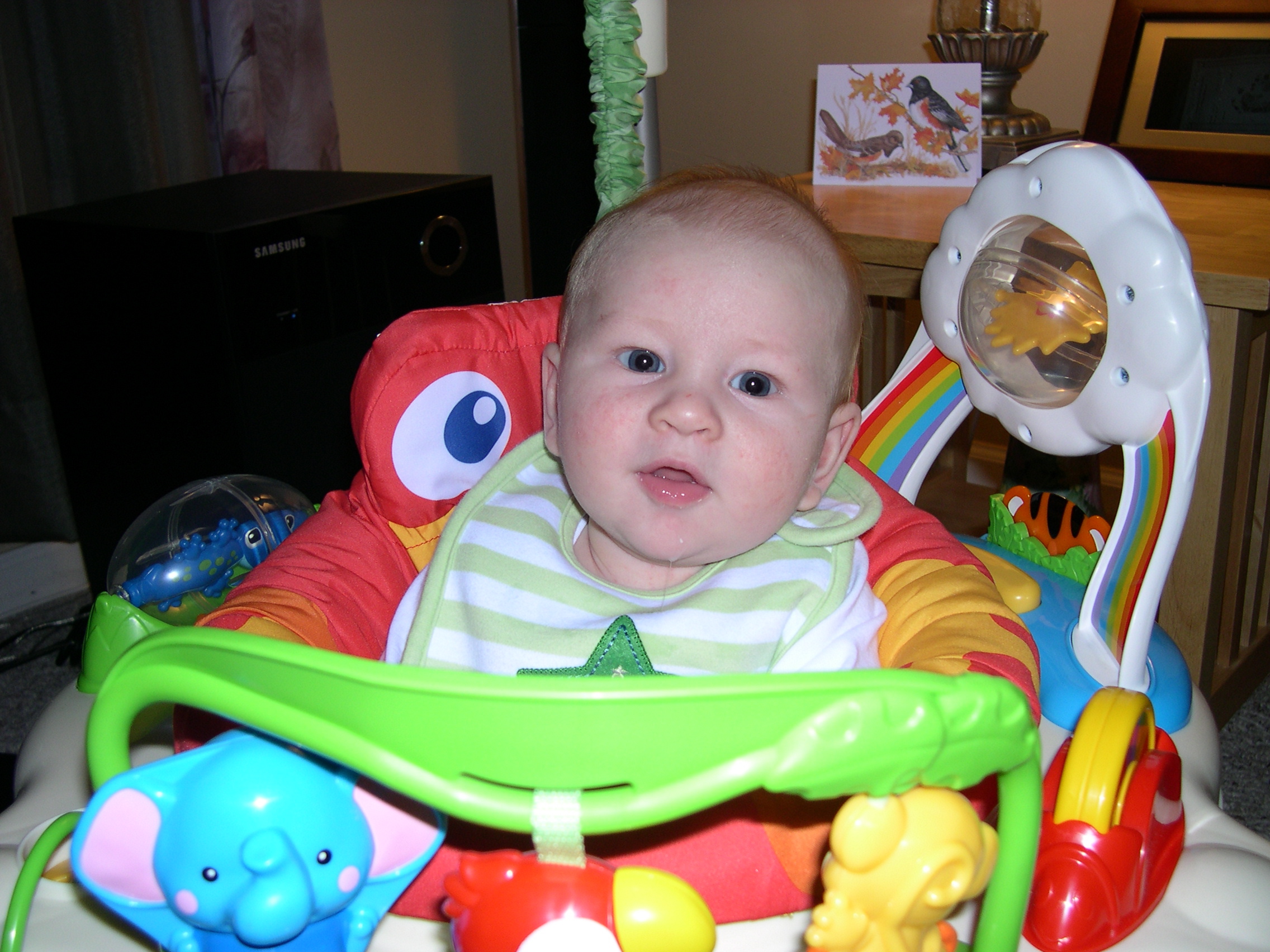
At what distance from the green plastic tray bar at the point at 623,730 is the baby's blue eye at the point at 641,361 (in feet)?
1.10

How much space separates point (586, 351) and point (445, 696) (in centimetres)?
37

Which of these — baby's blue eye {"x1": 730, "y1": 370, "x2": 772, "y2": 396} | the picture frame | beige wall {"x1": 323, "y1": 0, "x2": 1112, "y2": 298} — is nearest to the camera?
baby's blue eye {"x1": 730, "y1": 370, "x2": 772, "y2": 396}

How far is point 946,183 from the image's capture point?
142 cm

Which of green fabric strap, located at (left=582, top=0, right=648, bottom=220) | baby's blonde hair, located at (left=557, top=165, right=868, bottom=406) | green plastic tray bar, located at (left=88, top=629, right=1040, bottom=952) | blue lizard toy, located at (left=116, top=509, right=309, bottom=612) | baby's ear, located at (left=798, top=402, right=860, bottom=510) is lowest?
blue lizard toy, located at (left=116, top=509, right=309, bottom=612)

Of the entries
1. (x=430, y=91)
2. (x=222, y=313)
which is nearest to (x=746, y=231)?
(x=222, y=313)


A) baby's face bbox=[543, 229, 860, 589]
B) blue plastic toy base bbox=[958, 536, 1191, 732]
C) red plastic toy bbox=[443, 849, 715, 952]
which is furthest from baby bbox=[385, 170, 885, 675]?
red plastic toy bbox=[443, 849, 715, 952]

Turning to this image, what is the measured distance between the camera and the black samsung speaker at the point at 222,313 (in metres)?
1.22

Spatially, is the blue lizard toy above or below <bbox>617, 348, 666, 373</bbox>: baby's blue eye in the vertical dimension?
below

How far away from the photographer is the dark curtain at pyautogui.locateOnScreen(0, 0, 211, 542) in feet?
4.82

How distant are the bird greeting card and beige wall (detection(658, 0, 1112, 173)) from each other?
0.39m

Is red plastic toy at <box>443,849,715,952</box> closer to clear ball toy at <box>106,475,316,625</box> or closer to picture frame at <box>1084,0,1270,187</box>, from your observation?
clear ball toy at <box>106,475,316,625</box>

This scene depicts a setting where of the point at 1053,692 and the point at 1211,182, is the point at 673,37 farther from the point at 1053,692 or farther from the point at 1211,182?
the point at 1053,692

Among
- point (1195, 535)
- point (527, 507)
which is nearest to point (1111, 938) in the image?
point (527, 507)

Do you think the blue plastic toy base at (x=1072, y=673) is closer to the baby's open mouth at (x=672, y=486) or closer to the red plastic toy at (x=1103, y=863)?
the red plastic toy at (x=1103, y=863)
